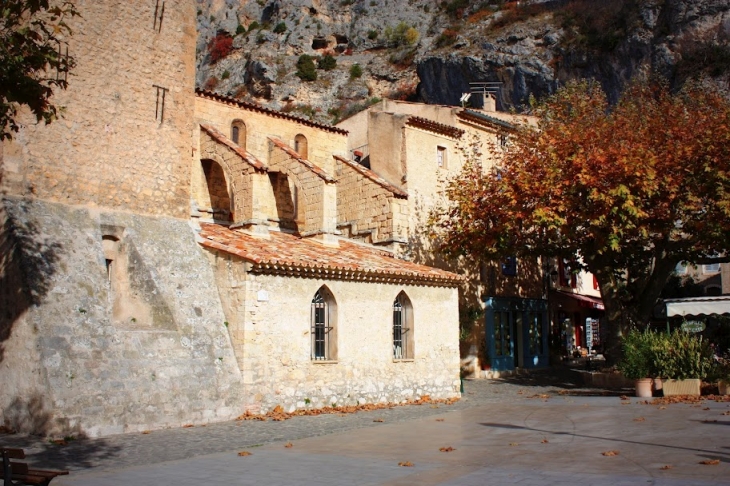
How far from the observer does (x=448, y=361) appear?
2258 centimetres

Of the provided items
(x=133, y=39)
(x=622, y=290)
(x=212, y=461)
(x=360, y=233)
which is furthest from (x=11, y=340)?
(x=622, y=290)

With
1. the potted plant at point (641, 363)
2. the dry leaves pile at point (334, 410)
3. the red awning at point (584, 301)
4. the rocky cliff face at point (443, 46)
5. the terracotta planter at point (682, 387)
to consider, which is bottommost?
the dry leaves pile at point (334, 410)

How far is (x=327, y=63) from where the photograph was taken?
78812mm

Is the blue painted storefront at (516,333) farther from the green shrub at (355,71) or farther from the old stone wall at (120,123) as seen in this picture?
the green shrub at (355,71)

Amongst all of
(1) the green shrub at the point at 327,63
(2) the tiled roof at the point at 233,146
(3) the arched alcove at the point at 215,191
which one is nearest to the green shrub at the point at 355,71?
(1) the green shrub at the point at 327,63

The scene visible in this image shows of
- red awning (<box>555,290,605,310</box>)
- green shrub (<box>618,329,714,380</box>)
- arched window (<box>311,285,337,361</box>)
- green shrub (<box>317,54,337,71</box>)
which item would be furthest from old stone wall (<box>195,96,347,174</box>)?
green shrub (<box>317,54,337,71</box>)

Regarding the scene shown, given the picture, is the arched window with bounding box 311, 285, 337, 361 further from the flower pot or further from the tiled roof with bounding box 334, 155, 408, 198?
the flower pot

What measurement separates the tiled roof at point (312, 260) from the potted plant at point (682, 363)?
20.9 feet

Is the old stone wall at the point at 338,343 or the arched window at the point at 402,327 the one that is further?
the arched window at the point at 402,327

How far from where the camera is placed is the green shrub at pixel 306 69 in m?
75.3

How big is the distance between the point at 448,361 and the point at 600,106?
1106 cm

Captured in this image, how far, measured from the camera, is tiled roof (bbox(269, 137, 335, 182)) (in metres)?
23.1

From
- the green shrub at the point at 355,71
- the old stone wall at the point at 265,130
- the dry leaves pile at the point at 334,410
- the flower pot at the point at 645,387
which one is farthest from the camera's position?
the green shrub at the point at 355,71

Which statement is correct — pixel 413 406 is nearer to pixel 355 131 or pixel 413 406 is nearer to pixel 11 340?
pixel 11 340
